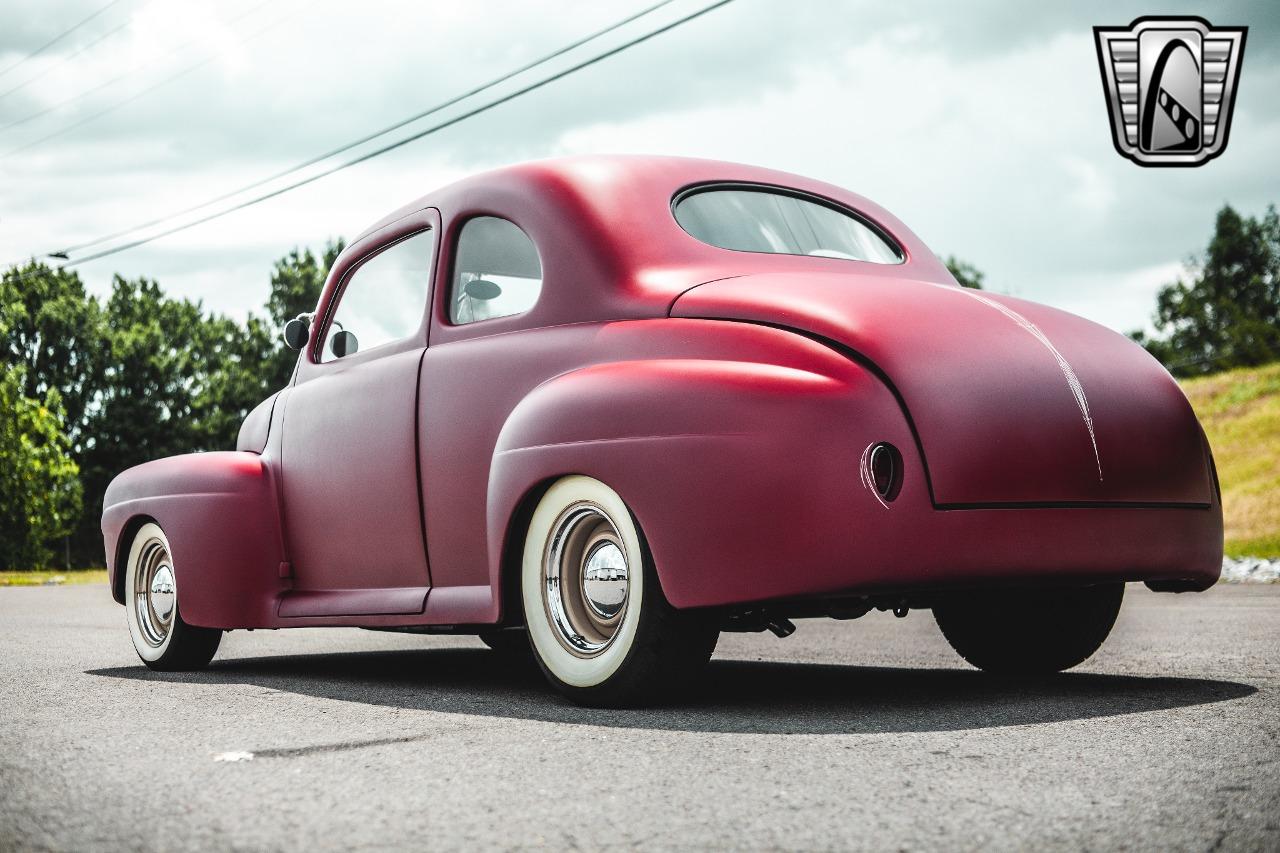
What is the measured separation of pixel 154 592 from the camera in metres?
6.12

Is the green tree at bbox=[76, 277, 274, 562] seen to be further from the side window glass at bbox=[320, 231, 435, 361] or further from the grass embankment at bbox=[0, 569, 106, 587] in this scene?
the side window glass at bbox=[320, 231, 435, 361]

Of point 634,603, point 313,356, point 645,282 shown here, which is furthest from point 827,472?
point 313,356

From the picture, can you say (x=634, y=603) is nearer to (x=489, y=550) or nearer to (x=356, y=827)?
(x=489, y=550)

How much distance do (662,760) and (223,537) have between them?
3.08 meters

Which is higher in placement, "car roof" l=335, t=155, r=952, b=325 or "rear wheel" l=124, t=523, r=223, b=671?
"car roof" l=335, t=155, r=952, b=325

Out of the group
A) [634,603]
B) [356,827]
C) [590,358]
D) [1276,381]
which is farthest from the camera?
[1276,381]

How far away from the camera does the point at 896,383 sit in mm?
3723

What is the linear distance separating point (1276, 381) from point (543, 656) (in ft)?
151

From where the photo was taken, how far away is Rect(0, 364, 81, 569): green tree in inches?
1885

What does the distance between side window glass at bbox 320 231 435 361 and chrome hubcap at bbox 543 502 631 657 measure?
137 centimetres

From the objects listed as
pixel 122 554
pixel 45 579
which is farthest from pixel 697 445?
pixel 45 579

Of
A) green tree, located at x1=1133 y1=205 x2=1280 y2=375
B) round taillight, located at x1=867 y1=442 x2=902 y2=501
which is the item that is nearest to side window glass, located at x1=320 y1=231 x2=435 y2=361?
round taillight, located at x1=867 y1=442 x2=902 y2=501

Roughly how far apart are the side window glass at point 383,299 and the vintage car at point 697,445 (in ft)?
0.06

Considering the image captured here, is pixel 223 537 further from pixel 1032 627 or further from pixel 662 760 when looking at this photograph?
pixel 1032 627
